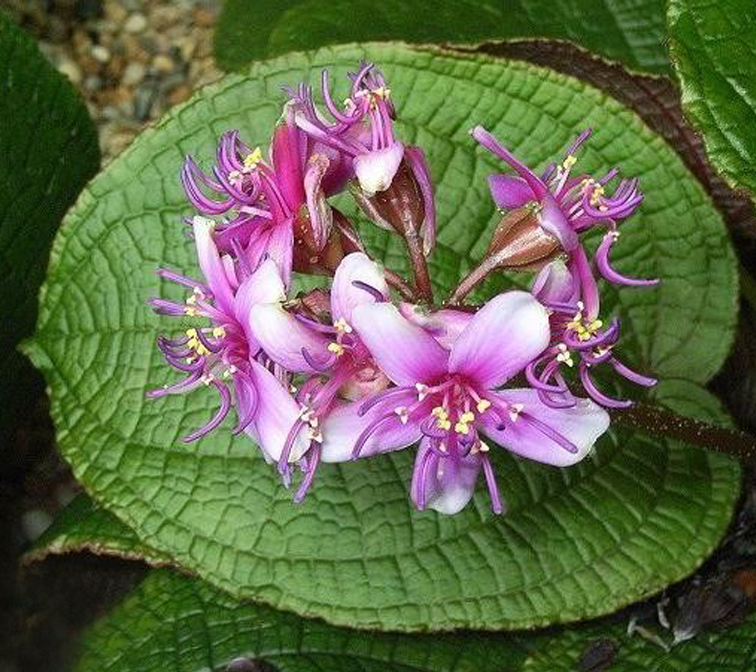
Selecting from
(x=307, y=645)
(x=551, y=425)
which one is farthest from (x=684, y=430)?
(x=307, y=645)

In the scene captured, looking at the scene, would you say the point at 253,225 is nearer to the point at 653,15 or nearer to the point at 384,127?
the point at 384,127

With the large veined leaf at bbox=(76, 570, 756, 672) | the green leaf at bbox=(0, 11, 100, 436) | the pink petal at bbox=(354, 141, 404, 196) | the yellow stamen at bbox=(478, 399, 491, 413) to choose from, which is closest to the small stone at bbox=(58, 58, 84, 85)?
the green leaf at bbox=(0, 11, 100, 436)

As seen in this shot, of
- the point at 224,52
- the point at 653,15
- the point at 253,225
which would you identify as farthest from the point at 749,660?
the point at 224,52

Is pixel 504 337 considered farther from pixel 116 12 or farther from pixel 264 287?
pixel 116 12

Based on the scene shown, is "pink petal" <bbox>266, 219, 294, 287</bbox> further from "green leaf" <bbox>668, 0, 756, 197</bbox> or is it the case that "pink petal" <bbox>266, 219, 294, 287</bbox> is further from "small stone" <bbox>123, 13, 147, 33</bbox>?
"small stone" <bbox>123, 13, 147, 33</bbox>

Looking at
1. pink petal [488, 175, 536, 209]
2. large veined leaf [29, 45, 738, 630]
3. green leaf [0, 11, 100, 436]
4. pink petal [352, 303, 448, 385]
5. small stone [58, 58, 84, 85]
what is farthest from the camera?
small stone [58, 58, 84, 85]

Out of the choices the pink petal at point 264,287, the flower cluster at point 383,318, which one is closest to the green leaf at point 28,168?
the flower cluster at point 383,318

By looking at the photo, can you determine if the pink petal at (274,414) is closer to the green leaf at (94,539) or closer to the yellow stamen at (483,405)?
the yellow stamen at (483,405)
